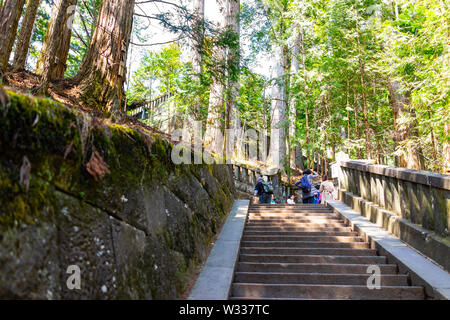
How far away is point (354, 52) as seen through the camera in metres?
13.5

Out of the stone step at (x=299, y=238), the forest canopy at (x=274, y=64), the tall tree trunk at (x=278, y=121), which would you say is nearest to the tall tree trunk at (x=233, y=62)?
the forest canopy at (x=274, y=64)

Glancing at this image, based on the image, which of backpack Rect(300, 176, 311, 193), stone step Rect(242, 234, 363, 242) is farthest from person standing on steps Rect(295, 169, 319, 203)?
stone step Rect(242, 234, 363, 242)

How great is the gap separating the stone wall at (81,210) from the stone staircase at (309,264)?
1.24 metres

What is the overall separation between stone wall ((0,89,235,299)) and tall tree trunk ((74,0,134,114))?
5.46 feet

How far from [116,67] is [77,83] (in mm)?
684

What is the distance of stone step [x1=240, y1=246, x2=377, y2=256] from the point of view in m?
5.27

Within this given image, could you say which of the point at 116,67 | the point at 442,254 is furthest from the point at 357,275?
the point at 116,67

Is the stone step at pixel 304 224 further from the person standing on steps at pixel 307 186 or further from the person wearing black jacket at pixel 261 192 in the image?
the person wearing black jacket at pixel 261 192

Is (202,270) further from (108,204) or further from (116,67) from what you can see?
(116,67)

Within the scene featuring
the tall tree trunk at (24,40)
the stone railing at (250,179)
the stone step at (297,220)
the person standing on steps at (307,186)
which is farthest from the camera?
the stone railing at (250,179)

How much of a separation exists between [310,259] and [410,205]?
1981 mm

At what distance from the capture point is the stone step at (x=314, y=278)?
4.19 m

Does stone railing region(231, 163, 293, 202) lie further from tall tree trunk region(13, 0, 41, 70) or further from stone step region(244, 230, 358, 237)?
tall tree trunk region(13, 0, 41, 70)
